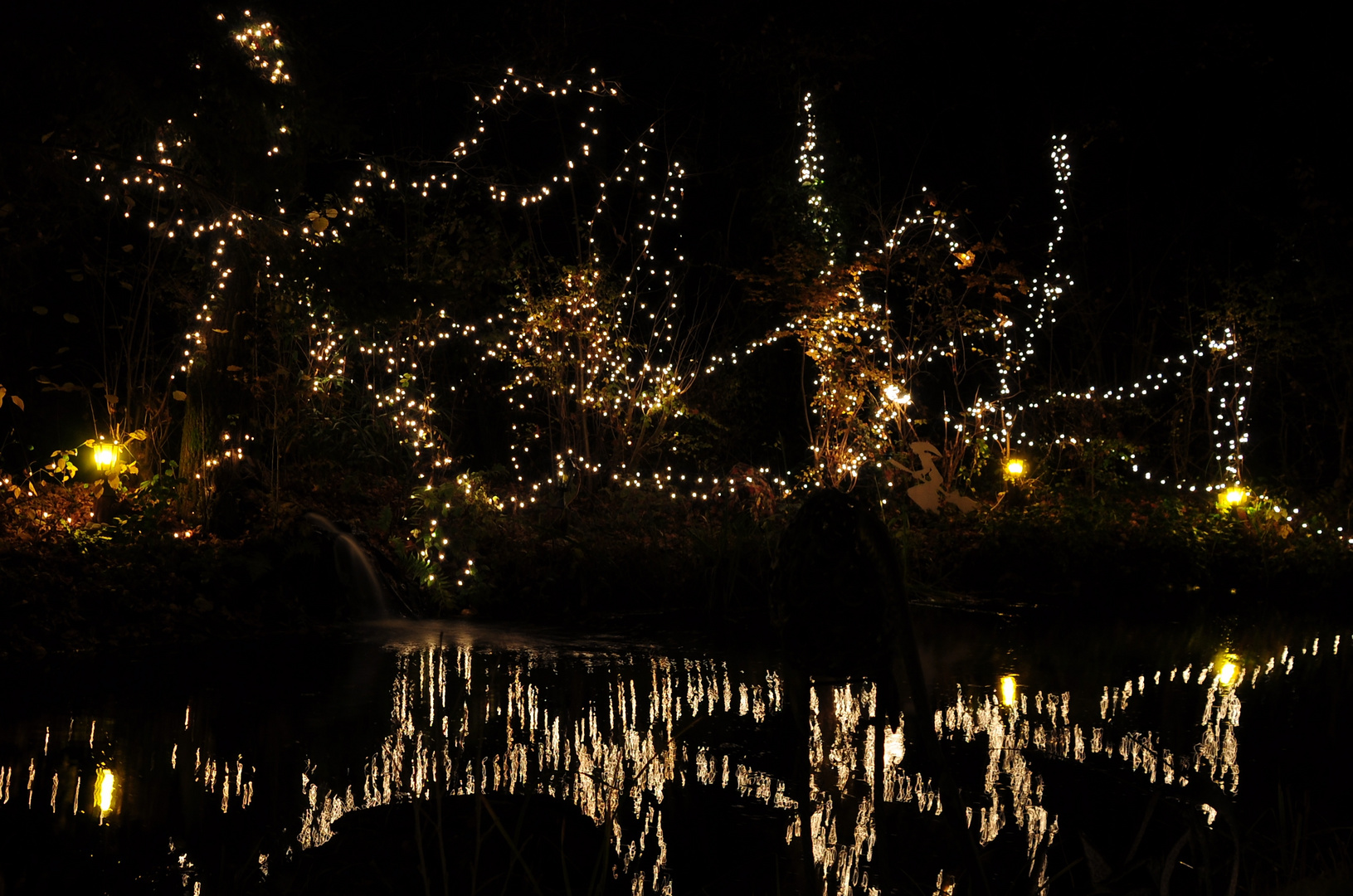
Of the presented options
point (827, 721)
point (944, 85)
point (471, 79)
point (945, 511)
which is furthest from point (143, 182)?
point (944, 85)

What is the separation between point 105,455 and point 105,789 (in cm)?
556

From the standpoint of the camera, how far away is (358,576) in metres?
8.30

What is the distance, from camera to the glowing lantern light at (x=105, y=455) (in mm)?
9062

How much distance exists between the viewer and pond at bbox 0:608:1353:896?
11.3 ft

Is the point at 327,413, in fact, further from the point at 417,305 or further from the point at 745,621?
the point at 745,621

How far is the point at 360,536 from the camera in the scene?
867 centimetres

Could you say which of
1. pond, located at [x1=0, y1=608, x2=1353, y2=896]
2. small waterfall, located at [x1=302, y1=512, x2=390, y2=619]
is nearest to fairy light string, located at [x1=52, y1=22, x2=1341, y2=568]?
small waterfall, located at [x1=302, y1=512, x2=390, y2=619]

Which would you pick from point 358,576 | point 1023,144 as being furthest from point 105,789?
point 1023,144

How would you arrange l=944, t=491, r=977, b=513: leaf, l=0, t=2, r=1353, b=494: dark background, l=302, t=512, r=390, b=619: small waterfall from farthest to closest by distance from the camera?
l=0, t=2, r=1353, b=494: dark background
l=944, t=491, r=977, b=513: leaf
l=302, t=512, r=390, b=619: small waterfall

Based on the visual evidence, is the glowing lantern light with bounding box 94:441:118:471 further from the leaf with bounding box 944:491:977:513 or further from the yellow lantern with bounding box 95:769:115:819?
the leaf with bounding box 944:491:977:513

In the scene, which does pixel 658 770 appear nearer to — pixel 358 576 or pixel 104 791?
pixel 104 791

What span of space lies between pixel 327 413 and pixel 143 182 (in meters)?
3.86

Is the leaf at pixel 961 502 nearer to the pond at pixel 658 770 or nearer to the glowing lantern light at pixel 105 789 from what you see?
the pond at pixel 658 770

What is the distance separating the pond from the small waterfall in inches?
39.2
